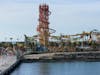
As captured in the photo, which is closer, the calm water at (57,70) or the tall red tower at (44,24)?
the calm water at (57,70)

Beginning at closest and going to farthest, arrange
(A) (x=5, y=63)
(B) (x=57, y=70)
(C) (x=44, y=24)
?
(A) (x=5, y=63)
(B) (x=57, y=70)
(C) (x=44, y=24)

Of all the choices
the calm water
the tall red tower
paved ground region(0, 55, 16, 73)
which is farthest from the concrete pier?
the tall red tower

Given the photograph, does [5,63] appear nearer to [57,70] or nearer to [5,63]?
[5,63]

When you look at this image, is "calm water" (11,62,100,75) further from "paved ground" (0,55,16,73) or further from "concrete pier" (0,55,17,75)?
"paved ground" (0,55,16,73)

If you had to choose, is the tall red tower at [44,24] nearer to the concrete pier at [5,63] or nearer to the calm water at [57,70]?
the concrete pier at [5,63]

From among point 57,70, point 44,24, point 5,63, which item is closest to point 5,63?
point 5,63

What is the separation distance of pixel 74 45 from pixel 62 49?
14.6 metres

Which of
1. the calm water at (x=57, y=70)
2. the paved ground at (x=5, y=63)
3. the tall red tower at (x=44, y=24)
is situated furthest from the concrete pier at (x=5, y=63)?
the tall red tower at (x=44, y=24)

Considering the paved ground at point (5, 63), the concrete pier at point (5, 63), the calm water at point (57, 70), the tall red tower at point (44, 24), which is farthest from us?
the tall red tower at point (44, 24)

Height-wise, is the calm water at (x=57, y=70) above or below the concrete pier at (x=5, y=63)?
below

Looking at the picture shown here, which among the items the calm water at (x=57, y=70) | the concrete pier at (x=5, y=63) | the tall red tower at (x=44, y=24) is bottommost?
the calm water at (x=57, y=70)

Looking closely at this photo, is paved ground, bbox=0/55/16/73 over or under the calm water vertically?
over

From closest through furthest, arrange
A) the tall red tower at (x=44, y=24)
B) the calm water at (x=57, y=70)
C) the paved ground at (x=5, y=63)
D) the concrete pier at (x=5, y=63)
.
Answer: the concrete pier at (x=5, y=63) → the paved ground at (x=5, y=63) → the calm water at (x=57, y=70) → the tall red tower at (x=44, y=24)

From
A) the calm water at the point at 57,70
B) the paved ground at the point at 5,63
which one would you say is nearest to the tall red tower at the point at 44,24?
the paved ground at the point at 5,63
